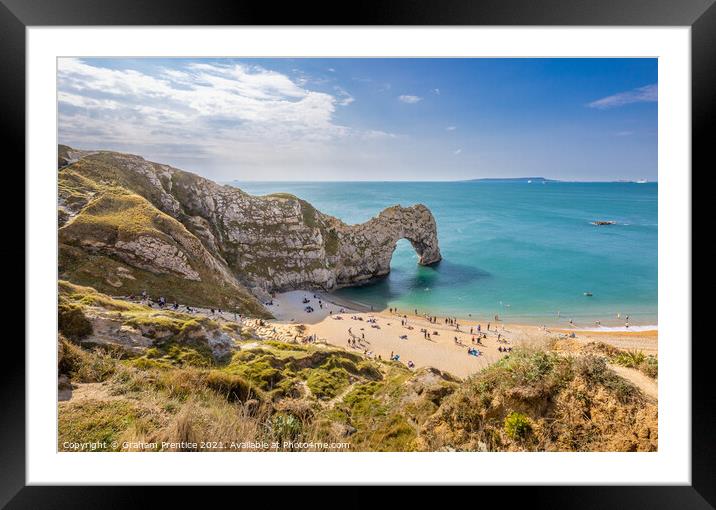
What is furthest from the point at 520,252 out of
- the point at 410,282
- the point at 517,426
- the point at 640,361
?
the point at 517,426

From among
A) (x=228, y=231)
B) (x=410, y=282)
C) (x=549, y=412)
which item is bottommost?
(x=410, y=282)

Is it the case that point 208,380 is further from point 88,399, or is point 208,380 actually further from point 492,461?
point 492,461

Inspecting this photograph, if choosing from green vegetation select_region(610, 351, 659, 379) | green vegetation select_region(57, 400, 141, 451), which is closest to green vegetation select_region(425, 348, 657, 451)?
green vegetation select_region(610, 351, 659, 379)

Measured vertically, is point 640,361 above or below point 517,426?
above

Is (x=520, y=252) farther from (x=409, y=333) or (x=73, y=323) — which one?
(x=73, y=323)

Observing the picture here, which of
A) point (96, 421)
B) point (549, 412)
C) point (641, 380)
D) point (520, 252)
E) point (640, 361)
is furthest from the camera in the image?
point (520, 252)
